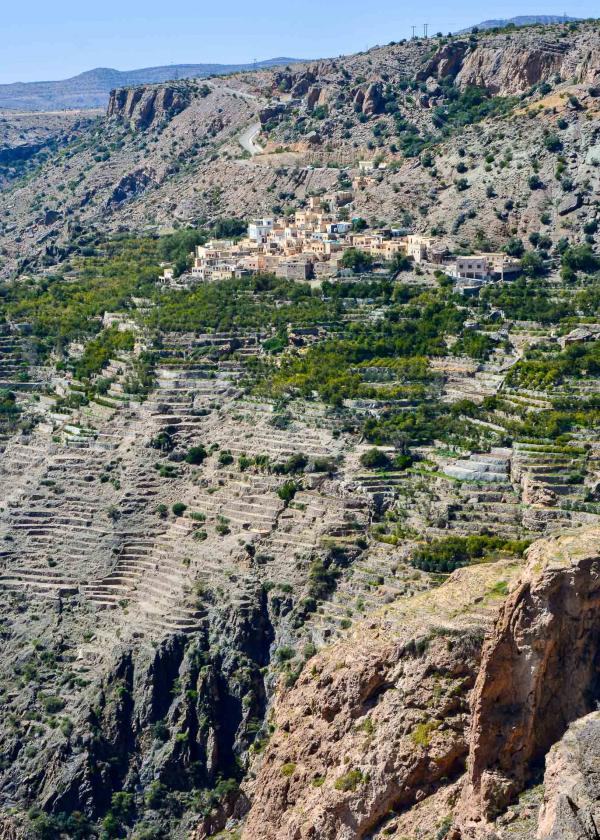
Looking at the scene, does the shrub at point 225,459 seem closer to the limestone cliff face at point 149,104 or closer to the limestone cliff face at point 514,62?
the limestone cliff face at point 514,62

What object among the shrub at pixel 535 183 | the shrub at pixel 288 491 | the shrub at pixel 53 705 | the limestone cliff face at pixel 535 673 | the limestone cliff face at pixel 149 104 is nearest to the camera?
the limestone cliff face at pixel 535 673

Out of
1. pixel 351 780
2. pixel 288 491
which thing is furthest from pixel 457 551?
pixel 351 780

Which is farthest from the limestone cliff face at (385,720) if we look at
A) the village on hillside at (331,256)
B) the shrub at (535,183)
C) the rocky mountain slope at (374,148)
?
the shrub at (535,183)

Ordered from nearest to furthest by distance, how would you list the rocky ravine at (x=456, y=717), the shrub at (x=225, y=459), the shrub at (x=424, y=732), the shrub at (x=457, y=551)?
the rocky ravine at (x=456, y=717), the shrub at (x=424, y=732), the shrub at (x=457, y=551), the shrub at (x=225, y=459)

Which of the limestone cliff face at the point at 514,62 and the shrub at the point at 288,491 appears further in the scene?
the limestone cliff face at the point at 514,62

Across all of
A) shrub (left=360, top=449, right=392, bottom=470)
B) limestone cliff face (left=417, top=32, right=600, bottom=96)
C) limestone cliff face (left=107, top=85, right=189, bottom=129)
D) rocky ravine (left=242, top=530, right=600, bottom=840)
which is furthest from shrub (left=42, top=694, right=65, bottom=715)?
limestone cliff face (left=107, top=85, right=189, bottom=129)

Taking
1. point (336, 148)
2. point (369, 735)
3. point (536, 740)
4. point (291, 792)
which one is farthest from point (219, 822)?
point (336, 148)

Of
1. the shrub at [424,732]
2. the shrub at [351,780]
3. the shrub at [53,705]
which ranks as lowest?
the shrub at [53,705]

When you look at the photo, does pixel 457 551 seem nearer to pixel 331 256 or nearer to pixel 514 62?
pixel 331 256
